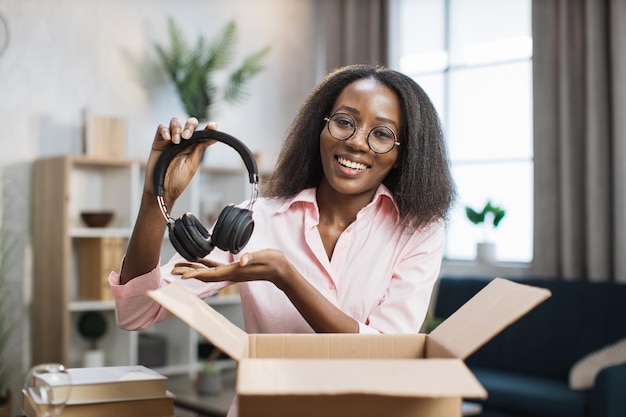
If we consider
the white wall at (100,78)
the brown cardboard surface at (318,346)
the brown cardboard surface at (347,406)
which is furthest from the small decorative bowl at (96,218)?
the brown cardboard surface at (347,406)

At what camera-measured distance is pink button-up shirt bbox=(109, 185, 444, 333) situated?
142cm

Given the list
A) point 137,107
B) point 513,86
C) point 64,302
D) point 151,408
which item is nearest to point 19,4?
point 137,107

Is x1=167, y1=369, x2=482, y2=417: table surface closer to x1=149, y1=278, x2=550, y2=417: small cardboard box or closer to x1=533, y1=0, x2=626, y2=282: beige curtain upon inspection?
x1=533, y1=0, x2=626, y2=282: beige curtain

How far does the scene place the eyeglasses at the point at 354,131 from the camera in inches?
59.9

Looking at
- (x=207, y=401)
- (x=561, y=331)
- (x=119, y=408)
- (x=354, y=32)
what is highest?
(x=354, y=32)

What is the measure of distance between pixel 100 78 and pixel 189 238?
3.54 meters

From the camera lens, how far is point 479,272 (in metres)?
4.86

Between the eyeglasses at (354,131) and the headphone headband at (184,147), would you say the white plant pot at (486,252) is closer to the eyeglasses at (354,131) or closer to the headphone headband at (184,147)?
the eyeglasses at (354,131)

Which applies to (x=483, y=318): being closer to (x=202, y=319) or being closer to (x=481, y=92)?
(x=202, y=319)

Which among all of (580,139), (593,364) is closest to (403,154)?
(593,364)

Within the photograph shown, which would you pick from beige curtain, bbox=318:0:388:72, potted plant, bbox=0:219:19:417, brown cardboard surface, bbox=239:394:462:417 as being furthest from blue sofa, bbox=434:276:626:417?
brown cardboard surface, bbox=239:394:462:417

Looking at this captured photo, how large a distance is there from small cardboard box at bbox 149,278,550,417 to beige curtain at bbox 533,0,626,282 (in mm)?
3424

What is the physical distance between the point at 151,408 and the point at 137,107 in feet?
12.2

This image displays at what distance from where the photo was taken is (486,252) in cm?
462
